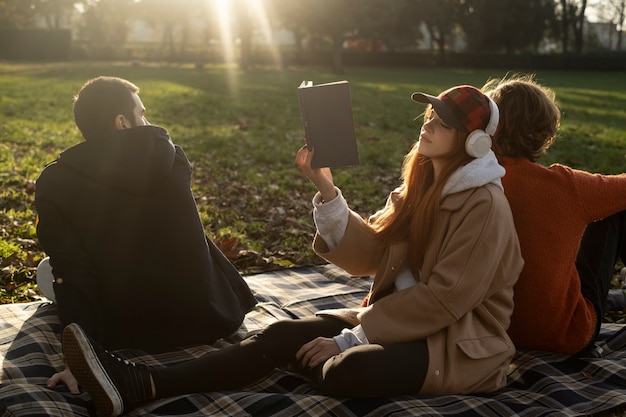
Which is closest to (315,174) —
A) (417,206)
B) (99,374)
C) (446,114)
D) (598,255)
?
(417,206)

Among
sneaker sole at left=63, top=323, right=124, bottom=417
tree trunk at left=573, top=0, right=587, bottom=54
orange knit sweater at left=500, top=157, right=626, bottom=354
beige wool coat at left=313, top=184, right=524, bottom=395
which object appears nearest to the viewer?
sneaker sole at left=63, top=323, right=124, bottom=417

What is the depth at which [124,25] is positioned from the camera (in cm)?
6531

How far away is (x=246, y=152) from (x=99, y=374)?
8.15 metres

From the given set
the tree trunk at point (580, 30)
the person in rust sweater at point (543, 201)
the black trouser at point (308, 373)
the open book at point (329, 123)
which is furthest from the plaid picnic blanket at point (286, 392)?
the tree trunk at point (580, 30)

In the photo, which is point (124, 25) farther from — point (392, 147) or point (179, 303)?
point (179, 303)

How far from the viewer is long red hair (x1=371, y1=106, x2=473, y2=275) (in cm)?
339

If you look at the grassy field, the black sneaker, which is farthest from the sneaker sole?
the grassy field

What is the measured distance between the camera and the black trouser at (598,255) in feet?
12.8

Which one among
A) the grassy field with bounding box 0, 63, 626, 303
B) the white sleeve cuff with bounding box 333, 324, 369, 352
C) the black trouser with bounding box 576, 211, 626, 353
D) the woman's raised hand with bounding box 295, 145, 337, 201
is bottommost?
the grassy field with bounding box 0, 63, 626, 303

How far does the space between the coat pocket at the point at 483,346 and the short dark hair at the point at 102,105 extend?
1859 millimetres

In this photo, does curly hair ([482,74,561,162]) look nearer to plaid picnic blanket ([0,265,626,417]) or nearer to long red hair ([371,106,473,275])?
long red hair ([371,106,473,275])

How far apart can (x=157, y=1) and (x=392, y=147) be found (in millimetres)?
42203

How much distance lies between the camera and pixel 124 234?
380cm

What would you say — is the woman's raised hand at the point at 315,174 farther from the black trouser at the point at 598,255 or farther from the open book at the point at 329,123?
the black trouser at the point at 598,255
